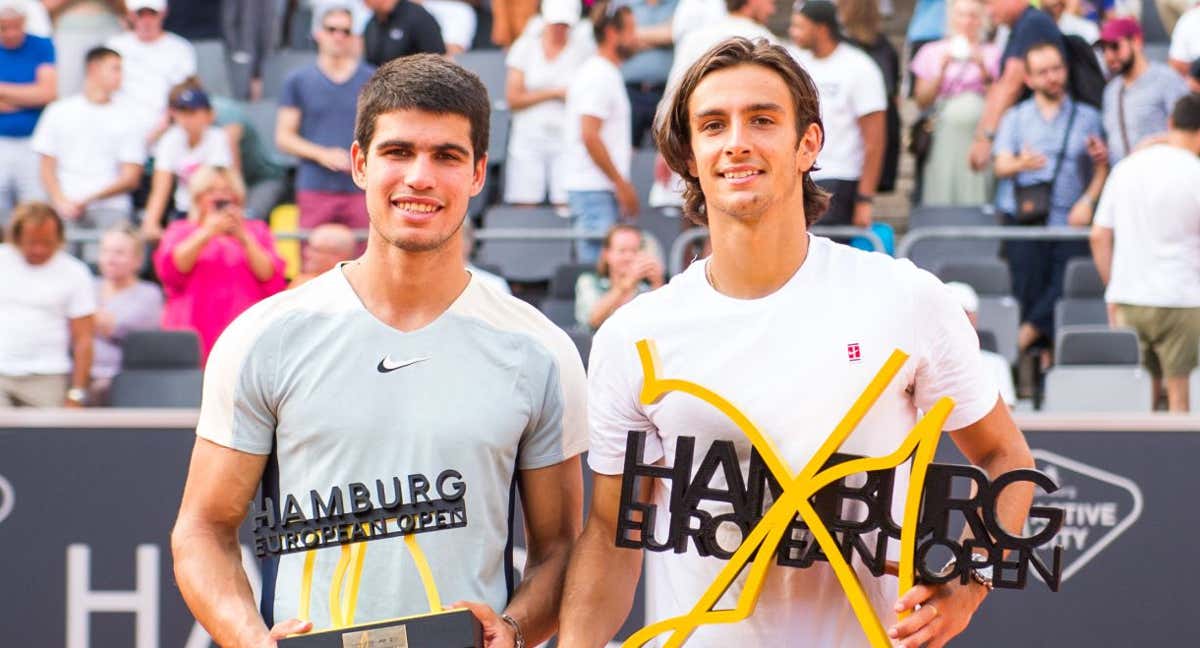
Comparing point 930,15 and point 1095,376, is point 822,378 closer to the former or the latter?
point 1095,376

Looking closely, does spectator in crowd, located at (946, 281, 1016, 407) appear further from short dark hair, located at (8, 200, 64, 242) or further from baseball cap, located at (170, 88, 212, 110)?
baseball cap, located at (170, 88, 212, 110)

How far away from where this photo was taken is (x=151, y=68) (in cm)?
1039

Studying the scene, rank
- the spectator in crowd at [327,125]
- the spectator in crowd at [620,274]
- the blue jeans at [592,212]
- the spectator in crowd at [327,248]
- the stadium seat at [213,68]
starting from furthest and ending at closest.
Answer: the stadium seat at [213,68] → the blue jeans at [592,212] → the spectator in crowd at [327,125] → the spectator in crowd at [620,274] → the spectator in crowd at [327,248]

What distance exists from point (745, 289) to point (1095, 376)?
493 cm

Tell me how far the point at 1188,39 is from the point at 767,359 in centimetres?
752

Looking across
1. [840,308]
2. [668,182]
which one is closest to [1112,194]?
[668,182]

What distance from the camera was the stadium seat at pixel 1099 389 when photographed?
7621mm

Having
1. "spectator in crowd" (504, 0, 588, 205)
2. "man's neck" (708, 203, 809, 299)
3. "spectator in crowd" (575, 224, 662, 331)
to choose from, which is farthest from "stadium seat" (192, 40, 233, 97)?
"man's neck" (708, 203, 809, 299)

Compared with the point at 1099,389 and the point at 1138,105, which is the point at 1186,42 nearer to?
the point at 1138,105

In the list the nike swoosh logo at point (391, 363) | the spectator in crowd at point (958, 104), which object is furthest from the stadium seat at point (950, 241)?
the nike swoosh logo at point (391, 363)

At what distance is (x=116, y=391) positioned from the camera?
25.7 ft

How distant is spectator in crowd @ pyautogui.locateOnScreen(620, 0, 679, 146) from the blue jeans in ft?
3.71

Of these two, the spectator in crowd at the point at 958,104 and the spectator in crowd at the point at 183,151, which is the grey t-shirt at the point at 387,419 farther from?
the spectator in crowd at the point at 958,104

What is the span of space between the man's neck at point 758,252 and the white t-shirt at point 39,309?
5364 millimetres
